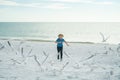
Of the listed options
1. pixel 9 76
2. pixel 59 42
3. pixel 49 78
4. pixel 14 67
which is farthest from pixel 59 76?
pixel 59 42

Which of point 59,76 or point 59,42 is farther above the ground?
point 59,42

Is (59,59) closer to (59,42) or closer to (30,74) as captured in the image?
(59,42)

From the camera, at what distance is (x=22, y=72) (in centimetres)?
847

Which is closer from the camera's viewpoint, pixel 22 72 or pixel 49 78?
pixel 49 78

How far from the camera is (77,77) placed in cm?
789

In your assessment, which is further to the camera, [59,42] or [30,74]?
[59,42]

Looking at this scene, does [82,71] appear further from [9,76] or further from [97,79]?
[9,76]

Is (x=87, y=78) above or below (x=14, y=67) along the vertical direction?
below

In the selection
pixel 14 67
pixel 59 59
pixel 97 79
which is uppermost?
pixel 59 59

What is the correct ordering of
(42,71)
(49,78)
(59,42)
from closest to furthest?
(49,78)
(42,71)
(59,42)

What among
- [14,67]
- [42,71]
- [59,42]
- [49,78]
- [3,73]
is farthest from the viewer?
[59,42]

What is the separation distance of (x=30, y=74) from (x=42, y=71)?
668mm

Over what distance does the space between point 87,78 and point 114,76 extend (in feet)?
3.32

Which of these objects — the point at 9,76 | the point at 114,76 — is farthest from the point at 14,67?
the point at 114,76
